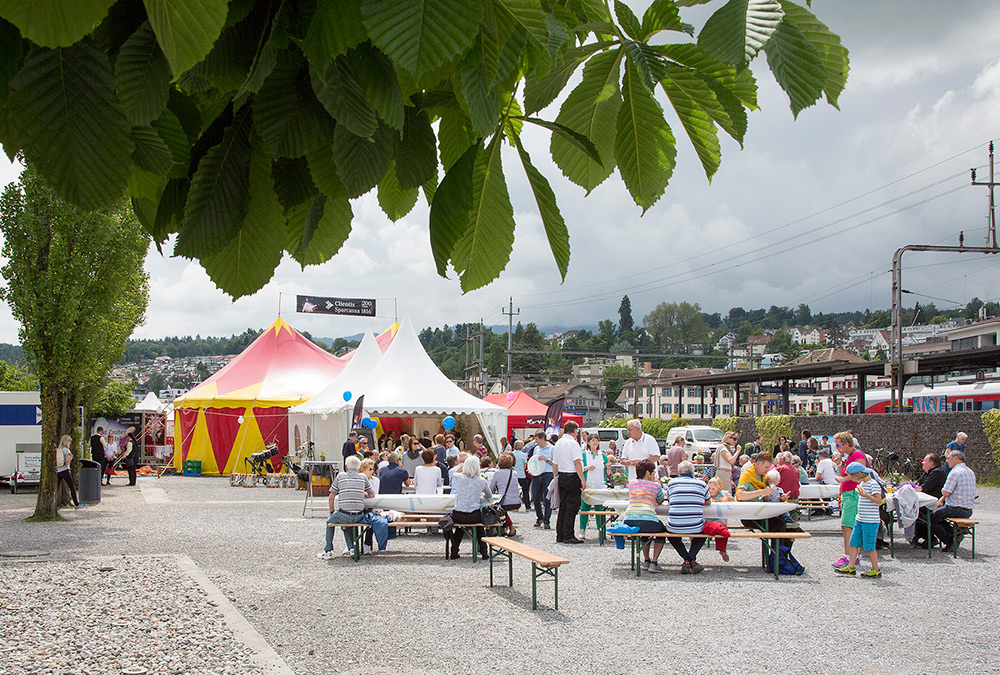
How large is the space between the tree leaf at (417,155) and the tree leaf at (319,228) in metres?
0.09

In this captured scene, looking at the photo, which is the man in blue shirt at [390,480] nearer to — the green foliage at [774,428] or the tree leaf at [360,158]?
the tree leaf at [360,158]

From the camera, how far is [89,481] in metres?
18.6

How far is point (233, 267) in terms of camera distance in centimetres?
104

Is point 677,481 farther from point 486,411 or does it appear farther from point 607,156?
point 486,411

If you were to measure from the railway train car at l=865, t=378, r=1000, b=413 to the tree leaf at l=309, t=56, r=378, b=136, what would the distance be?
34.5 meters

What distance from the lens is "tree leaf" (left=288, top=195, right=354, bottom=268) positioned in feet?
3.68

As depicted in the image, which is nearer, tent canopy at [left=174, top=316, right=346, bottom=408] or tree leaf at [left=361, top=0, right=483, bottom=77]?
tree leaf at [left=361, top=0, right=483, bottom=77]

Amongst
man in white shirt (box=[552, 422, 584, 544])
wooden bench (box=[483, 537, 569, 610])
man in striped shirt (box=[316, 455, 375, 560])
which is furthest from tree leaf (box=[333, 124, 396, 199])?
man in white shirt (box=[552, 422, 584, 544])

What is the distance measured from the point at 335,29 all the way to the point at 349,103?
0.09m

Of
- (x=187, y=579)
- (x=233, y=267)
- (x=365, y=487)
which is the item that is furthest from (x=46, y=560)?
(x=233, y=267)

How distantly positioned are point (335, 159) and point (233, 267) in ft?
0.62

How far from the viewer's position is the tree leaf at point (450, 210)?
1036 mm

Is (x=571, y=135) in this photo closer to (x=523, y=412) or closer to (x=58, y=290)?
(x=58, y=290)

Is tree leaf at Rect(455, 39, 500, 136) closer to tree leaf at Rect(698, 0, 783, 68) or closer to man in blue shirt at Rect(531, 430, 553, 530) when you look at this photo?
tree leaf at Rect(698, 0, 783, 68)
